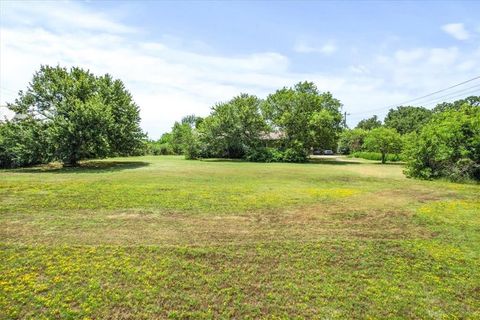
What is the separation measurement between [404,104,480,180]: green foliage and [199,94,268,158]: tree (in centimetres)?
1947

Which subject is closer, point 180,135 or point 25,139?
point 25,139

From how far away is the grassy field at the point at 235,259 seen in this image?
3908 millimetres

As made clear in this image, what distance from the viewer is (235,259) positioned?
5.28 metres

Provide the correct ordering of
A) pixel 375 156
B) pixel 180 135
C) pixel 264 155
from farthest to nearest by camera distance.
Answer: pixel 180 135, pixel 375 156, pixel 264 155

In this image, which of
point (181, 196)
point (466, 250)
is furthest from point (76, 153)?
point (466, 250)

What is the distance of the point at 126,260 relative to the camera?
16.8 feet

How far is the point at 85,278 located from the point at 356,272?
4.40m

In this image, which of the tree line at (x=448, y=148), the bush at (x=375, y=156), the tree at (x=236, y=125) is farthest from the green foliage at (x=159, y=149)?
the tree line at (x=448, y=148)

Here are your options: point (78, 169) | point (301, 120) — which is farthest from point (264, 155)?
point (78, 169)

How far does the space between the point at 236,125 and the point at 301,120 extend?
771cm

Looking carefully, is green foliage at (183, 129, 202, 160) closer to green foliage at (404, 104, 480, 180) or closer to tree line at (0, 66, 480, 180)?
tree line at (0, 66, 480, 180)

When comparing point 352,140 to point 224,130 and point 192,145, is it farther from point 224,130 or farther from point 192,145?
point 192,145

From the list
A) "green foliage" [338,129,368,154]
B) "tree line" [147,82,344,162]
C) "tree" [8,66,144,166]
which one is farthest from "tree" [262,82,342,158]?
"green foliage" [338,129,368,154]

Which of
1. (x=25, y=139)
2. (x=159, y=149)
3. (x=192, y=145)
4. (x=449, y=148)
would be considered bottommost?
(x=159, y=149)
